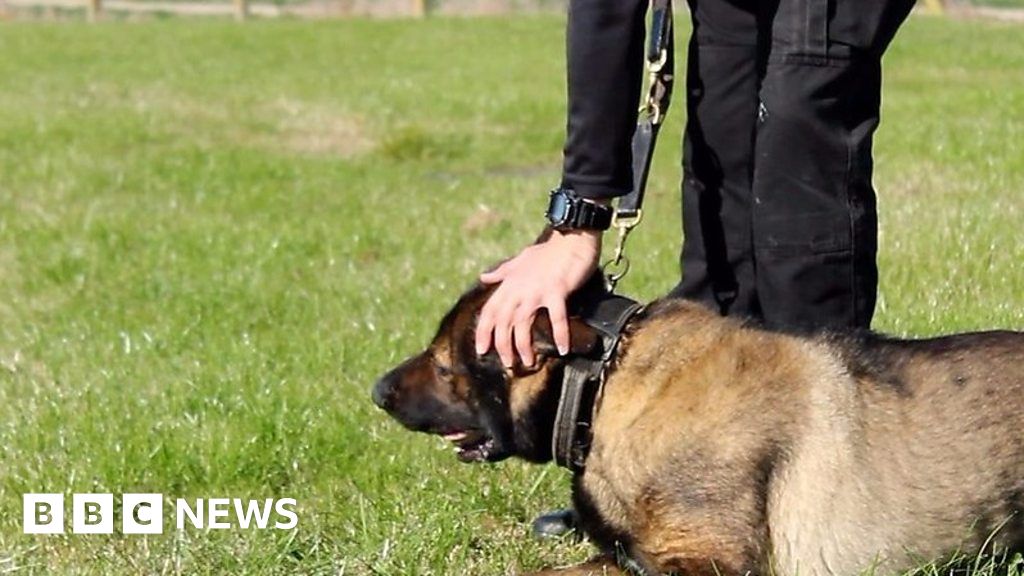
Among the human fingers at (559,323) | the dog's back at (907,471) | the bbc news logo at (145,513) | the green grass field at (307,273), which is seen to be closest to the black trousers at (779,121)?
the human fingers at (559,323)

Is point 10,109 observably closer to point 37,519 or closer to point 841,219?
point 37,519

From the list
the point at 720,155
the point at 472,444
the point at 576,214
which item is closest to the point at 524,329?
the point at 576,214

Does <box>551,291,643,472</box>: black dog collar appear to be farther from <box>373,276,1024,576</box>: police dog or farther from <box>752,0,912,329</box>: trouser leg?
<box>752,0,912,329</box>: trouser leg

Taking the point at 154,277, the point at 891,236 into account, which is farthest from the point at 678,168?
the point at 154,277

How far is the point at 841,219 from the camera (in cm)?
370

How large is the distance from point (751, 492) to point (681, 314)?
475mm

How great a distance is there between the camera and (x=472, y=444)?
11.7 ft

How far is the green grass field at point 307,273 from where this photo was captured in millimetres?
4164

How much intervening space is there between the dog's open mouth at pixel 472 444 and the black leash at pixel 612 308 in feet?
0.64

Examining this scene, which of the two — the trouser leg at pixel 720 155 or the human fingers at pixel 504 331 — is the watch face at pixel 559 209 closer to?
the human fingers at pixel 504 331

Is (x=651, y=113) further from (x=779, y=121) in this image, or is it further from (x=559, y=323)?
(x=559, y=323)

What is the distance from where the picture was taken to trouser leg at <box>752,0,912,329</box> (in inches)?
141

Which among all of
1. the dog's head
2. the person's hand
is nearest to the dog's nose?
the dog's head

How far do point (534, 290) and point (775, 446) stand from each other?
61cm
